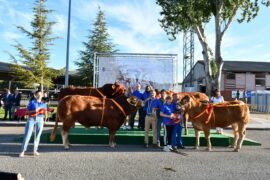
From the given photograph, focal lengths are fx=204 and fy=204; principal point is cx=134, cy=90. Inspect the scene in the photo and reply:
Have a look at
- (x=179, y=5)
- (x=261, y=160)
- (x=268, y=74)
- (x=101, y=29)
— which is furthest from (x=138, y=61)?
(x=268, y=74)

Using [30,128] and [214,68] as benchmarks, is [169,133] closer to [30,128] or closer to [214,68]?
[30,128]

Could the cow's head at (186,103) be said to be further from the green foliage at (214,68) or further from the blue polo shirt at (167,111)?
the green foliage at (214,68)

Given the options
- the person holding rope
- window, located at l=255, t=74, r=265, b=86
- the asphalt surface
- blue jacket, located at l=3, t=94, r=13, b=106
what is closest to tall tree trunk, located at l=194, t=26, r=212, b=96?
the asphalt surface

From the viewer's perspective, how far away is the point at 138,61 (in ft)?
36.9

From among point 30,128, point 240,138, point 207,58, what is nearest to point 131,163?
point 30,128

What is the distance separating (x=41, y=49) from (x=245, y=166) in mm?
24367

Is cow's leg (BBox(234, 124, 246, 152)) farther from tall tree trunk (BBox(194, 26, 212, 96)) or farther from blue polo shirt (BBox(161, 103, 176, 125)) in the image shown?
tall tree trunk (BBox(194, 26, 212, 96))

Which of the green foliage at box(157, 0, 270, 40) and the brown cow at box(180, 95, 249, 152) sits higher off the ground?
the green foliage at box(157, 0, 270, 40)

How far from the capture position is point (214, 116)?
240 inches

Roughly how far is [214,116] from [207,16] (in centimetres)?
1041

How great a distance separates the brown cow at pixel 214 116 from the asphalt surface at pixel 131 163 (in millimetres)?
623

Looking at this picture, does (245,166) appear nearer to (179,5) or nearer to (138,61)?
(138,61)

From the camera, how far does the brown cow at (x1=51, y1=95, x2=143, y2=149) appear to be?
5848mm

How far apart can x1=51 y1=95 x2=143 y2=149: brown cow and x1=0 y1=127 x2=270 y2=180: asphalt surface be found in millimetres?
676
